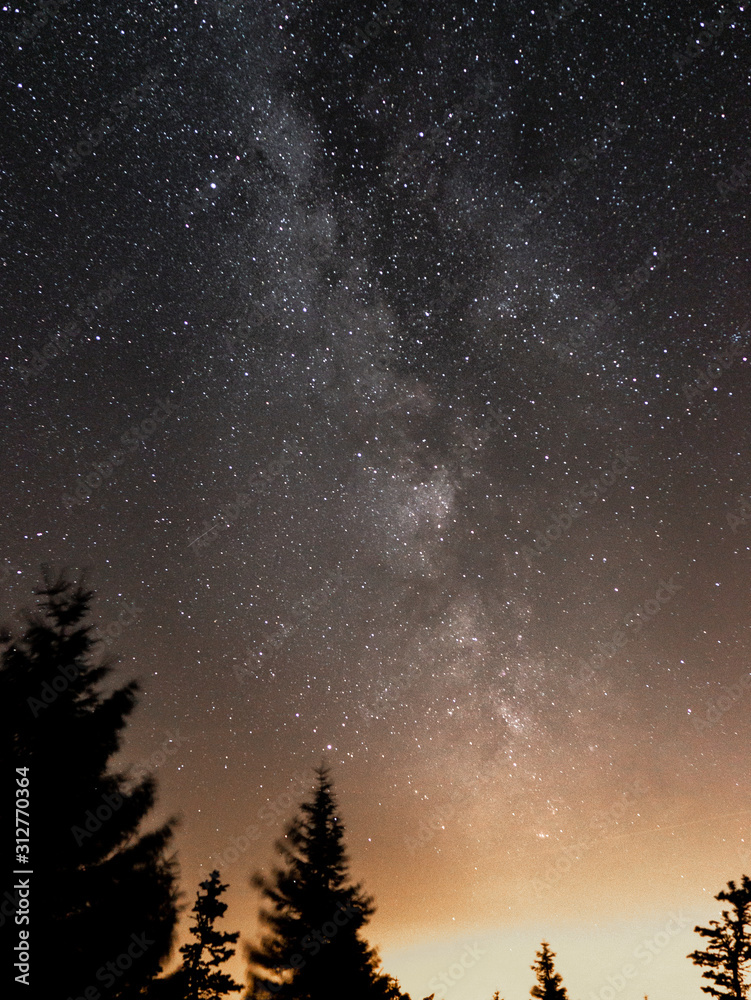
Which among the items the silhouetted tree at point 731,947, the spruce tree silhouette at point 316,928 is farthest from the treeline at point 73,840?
the silhouetted tree at point 731,947

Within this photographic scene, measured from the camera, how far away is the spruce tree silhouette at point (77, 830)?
6.13m

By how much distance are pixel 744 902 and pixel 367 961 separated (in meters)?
12.1

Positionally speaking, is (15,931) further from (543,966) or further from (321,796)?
(543,966)

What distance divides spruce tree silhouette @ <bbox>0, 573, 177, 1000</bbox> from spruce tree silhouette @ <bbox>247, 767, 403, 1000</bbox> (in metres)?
5.56

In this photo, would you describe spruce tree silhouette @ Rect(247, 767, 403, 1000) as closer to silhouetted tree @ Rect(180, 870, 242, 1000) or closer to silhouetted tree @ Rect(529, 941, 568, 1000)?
silhouetted tree @ Rect(180, 870, 242, 1000)

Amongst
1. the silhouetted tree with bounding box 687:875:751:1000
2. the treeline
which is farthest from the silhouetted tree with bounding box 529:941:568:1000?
the treeline

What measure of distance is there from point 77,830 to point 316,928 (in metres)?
7.32

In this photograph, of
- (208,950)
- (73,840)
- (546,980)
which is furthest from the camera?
(546,980)

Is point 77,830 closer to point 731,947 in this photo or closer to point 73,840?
point 73,840

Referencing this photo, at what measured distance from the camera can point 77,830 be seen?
6641 millimetres

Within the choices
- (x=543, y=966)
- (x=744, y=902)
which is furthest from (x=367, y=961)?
(x=543, y=966)

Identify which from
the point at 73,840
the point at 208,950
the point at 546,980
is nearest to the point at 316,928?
the point at 208,950

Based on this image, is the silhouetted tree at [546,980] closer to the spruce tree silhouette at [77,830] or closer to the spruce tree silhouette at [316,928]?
the spruce tree silhouette at [316,928]

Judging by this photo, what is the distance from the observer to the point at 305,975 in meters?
11.0
